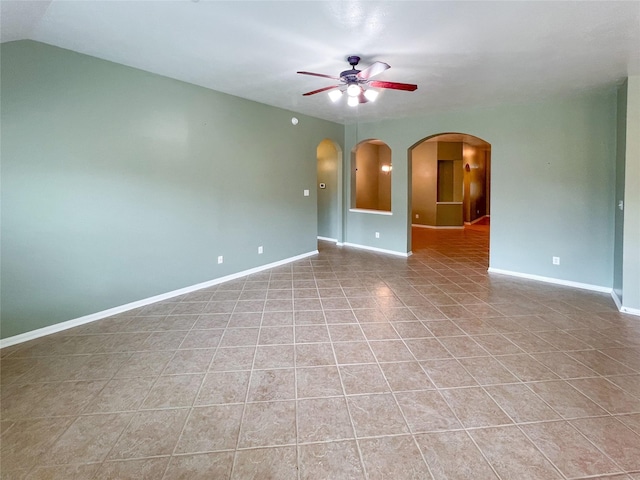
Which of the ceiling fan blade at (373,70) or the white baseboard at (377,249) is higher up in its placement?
the ceiling fan blade at (373,70)

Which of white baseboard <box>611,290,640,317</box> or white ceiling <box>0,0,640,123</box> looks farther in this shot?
white baseboard <box>611,290,640,317</box>

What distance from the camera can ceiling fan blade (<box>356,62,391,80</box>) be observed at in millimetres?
2766

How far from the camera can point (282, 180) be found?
578 cm

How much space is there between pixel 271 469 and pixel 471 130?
18.4 ft

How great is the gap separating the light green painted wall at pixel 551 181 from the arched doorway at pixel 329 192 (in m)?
2.34

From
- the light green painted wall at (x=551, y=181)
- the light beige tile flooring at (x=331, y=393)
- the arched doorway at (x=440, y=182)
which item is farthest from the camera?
the arched doorway at (x=440, y=182)

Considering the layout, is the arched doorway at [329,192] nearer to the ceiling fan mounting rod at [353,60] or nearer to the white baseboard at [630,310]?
the ceiling fan mounting rod at [353,60]

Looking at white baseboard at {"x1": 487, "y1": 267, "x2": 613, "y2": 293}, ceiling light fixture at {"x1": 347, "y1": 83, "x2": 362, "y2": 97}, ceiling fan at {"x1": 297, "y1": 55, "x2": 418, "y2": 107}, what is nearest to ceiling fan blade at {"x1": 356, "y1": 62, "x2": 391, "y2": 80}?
ceiling fan at {"x1": 297, "y1": 55, "x2": 418, "y2": 107}

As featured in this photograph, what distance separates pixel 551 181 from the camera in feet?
15.8

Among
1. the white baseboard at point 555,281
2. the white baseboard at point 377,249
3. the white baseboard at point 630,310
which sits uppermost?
the white baseboard at point 377,249

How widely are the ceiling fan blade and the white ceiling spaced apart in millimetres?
208

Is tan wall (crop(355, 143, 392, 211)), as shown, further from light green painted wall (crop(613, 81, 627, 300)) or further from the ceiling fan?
the ceiling fan

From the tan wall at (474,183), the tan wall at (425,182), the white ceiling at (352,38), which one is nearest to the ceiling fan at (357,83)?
the white ceiling at (352,38)

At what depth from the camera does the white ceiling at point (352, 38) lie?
2354 mm
